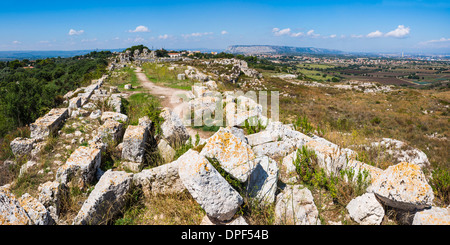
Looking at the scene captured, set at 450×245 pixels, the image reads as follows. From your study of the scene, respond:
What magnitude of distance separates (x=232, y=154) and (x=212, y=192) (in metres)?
0.87

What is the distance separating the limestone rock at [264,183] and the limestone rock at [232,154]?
279 millimetres

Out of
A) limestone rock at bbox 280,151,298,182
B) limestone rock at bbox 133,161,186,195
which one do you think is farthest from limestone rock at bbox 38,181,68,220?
limestone rock at bbox 280,151,298,182

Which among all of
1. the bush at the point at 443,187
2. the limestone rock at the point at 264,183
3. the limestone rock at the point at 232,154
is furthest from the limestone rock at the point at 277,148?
the bush at the point at 443,187

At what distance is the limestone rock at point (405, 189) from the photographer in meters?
3.22

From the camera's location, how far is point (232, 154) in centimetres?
394

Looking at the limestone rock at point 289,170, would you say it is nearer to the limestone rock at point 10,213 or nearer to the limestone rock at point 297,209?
the limestone rock at point 297,209

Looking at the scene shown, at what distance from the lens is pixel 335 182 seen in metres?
4.36

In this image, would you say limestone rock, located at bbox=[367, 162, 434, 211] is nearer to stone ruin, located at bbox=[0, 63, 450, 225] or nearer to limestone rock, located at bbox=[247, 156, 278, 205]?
stone ruin, located at bbox=[0, 63, 450, 225]

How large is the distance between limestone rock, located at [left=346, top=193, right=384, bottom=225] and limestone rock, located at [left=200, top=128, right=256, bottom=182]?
191 centimetres

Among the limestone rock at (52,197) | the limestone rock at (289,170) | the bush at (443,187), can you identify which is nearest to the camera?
the limestone rock at (52,197)

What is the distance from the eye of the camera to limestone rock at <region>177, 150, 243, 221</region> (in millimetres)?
3322

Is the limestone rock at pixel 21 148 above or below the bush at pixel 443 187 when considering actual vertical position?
above
